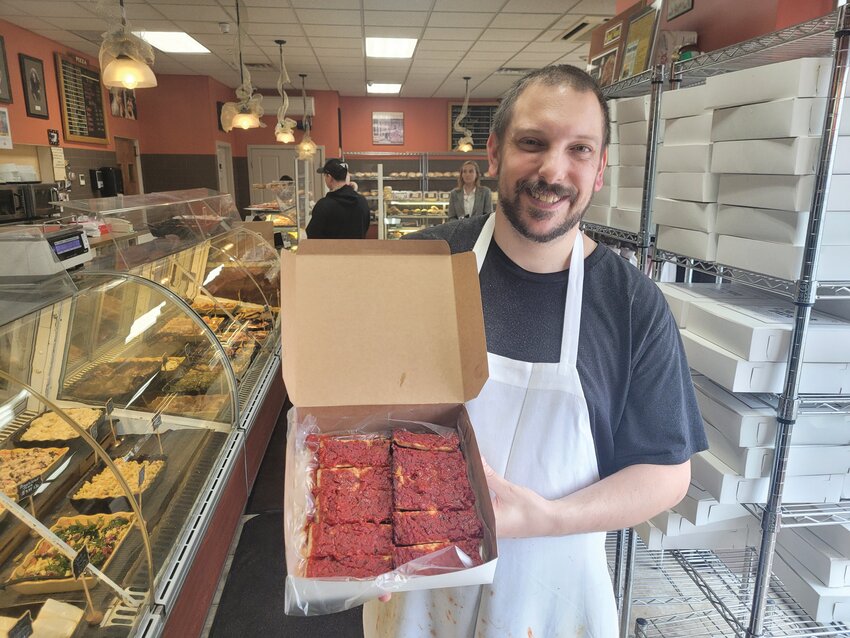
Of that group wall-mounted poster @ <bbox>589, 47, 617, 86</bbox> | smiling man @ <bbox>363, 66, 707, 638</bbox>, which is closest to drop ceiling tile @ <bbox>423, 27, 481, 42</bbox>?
wall-mounted poster @ <bbox>589, 47, 617, 86</bbox>

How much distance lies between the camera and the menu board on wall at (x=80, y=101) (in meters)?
7.43

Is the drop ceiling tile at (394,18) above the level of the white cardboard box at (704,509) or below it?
above

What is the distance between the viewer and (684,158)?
2039 millimetres

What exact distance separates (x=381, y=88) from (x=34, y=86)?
654 centimetres

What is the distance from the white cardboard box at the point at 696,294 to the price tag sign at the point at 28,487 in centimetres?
220

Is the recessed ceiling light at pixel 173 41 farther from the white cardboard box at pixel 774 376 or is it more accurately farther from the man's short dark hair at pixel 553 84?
the white cardboard box at pixel 774 376

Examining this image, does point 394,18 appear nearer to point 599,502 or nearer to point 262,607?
point 262,607

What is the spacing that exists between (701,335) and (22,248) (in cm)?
243

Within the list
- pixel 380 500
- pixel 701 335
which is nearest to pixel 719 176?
pixel 701 335

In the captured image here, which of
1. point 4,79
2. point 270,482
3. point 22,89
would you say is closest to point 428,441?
point 270,482

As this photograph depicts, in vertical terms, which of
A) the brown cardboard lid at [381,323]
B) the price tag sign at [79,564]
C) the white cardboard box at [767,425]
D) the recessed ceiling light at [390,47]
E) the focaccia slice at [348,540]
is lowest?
the price tag sign at [79,564]

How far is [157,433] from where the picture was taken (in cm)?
216

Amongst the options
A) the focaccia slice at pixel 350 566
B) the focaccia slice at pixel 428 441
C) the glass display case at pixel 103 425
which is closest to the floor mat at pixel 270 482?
the glass display case at pixel 103 425

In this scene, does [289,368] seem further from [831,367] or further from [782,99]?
[831,367]
